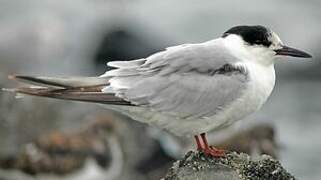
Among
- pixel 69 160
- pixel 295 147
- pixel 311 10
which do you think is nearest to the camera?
pixel 69 160

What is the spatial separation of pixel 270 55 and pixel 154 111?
0.96m

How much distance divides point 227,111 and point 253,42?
550mm

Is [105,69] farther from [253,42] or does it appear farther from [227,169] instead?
[227,169]

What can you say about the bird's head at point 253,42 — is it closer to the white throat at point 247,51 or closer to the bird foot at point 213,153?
the white throat at point 247,51

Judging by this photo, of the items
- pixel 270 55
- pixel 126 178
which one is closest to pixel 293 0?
pixel 126 178

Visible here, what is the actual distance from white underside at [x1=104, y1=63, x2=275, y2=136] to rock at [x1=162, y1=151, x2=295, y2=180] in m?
0.23

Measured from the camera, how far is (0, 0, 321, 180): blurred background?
1213cm

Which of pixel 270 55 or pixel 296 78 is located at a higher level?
pixel 270 55

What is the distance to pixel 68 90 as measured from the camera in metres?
7.27

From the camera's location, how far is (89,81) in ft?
24.5

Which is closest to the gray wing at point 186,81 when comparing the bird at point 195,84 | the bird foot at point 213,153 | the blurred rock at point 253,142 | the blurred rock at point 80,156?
the bird at point 195,84

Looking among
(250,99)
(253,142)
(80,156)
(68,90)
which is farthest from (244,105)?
(253,142)

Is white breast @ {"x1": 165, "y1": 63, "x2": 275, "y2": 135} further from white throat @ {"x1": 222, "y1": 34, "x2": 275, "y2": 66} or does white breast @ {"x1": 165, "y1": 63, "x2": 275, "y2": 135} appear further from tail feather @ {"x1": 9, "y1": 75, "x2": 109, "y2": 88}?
tail feather @ {"x1": 9, "y1": 75, "x2": 109, "y2": 88}

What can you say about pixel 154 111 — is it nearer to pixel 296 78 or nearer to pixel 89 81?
pixel 89 81
